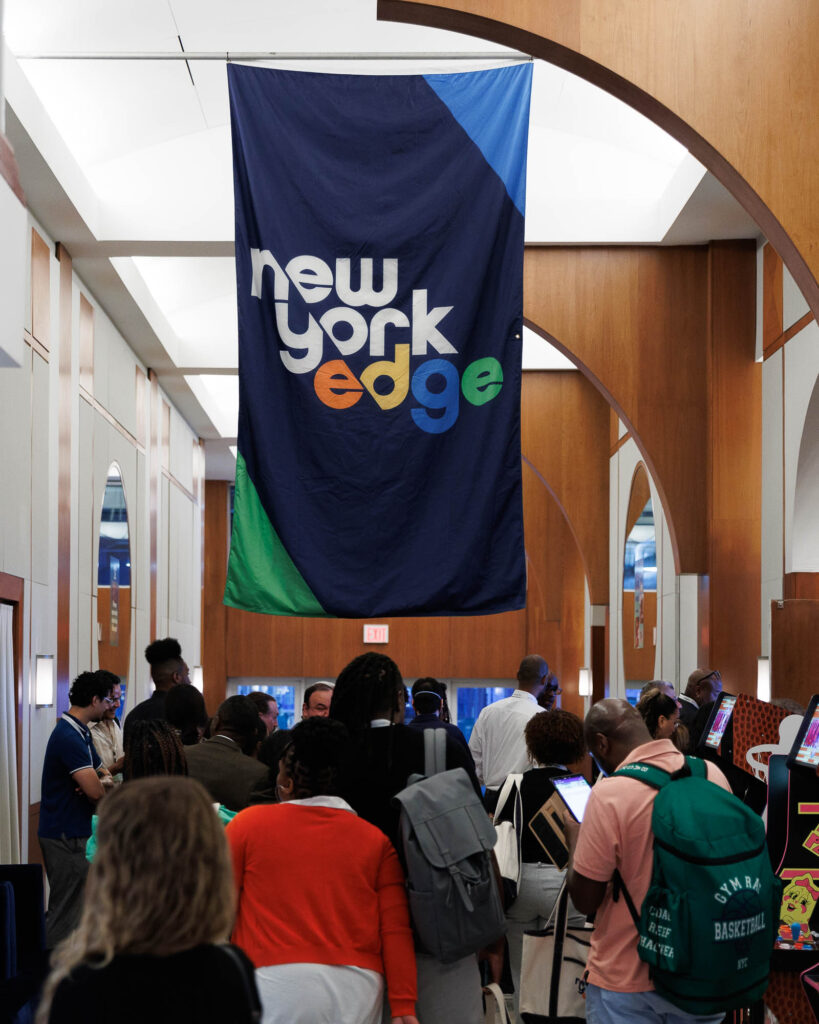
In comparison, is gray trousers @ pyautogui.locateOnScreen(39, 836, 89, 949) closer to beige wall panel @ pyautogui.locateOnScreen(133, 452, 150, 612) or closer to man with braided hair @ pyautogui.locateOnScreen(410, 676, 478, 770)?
man with braided hair @ pyautogui.locateOnScreen(410, 676, 478, 770)

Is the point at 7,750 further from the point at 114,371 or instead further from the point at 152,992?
the point at 152,992

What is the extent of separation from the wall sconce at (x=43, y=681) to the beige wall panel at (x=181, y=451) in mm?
7085


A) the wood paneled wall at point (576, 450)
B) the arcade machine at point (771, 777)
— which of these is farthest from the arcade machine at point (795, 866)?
the wood paneled wall at point (576, 450)

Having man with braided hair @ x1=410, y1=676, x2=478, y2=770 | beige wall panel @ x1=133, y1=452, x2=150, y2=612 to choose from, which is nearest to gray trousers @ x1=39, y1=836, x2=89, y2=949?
man with braided hair @ x1=410, y1=676, x2=478, y2=770

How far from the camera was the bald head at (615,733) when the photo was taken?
344 centimetres

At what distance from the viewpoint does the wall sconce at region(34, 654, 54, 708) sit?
29.3 ft

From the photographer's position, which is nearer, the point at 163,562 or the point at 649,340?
the point at 649,340

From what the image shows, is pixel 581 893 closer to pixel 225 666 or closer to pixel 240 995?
pixel 240 995

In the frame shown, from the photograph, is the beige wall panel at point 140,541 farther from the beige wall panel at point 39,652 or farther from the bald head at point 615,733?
the bald head at point 615,733

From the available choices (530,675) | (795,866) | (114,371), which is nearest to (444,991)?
(795,866)

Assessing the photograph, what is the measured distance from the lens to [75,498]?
10422 millimetres

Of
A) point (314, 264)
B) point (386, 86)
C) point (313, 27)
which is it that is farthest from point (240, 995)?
point (313, 27)

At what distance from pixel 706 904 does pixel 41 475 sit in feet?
23.6

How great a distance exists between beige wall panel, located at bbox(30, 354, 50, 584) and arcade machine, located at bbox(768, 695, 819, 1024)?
592 centimetres
